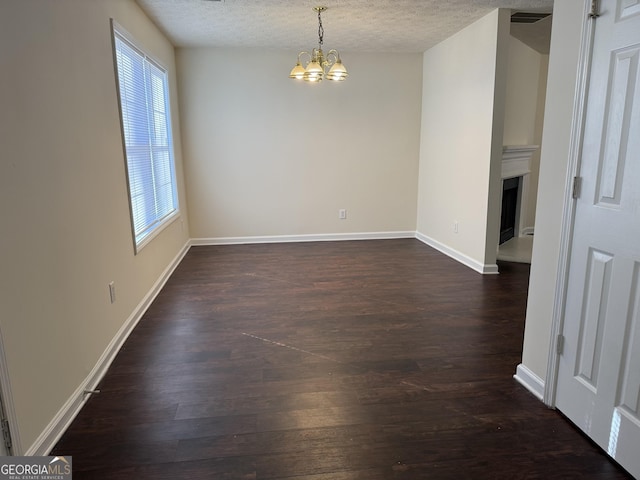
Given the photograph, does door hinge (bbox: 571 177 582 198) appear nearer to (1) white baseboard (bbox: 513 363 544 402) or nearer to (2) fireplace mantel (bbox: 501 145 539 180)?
(1) white baseboard (bbox: 513 363 544 402)

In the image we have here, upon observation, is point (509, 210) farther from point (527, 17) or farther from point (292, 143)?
point (292, 143)

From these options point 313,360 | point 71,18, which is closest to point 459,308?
point 313,360

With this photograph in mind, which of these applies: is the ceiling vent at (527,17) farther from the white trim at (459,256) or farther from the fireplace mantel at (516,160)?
the white trim at (459,256)

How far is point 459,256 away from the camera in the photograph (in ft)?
15.8

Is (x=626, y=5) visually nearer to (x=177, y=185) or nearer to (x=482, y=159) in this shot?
(x=482, y=159)

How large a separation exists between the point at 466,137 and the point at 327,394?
11.2ft

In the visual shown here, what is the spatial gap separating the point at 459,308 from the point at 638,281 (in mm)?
1859

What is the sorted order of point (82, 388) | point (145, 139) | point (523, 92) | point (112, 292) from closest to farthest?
point (82, 388), point (112, 292), point (145, 139), point (523, 92)

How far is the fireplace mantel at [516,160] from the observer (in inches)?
193


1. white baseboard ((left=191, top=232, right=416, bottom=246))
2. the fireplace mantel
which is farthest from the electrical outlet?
the fireplace mantel

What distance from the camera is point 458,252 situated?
485 centimetres

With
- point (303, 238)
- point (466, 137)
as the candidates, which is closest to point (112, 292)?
point (303, 238)

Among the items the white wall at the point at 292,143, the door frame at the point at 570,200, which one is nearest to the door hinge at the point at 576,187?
the door frame at the point at 570,200

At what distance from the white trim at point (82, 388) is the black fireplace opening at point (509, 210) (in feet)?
14.4
